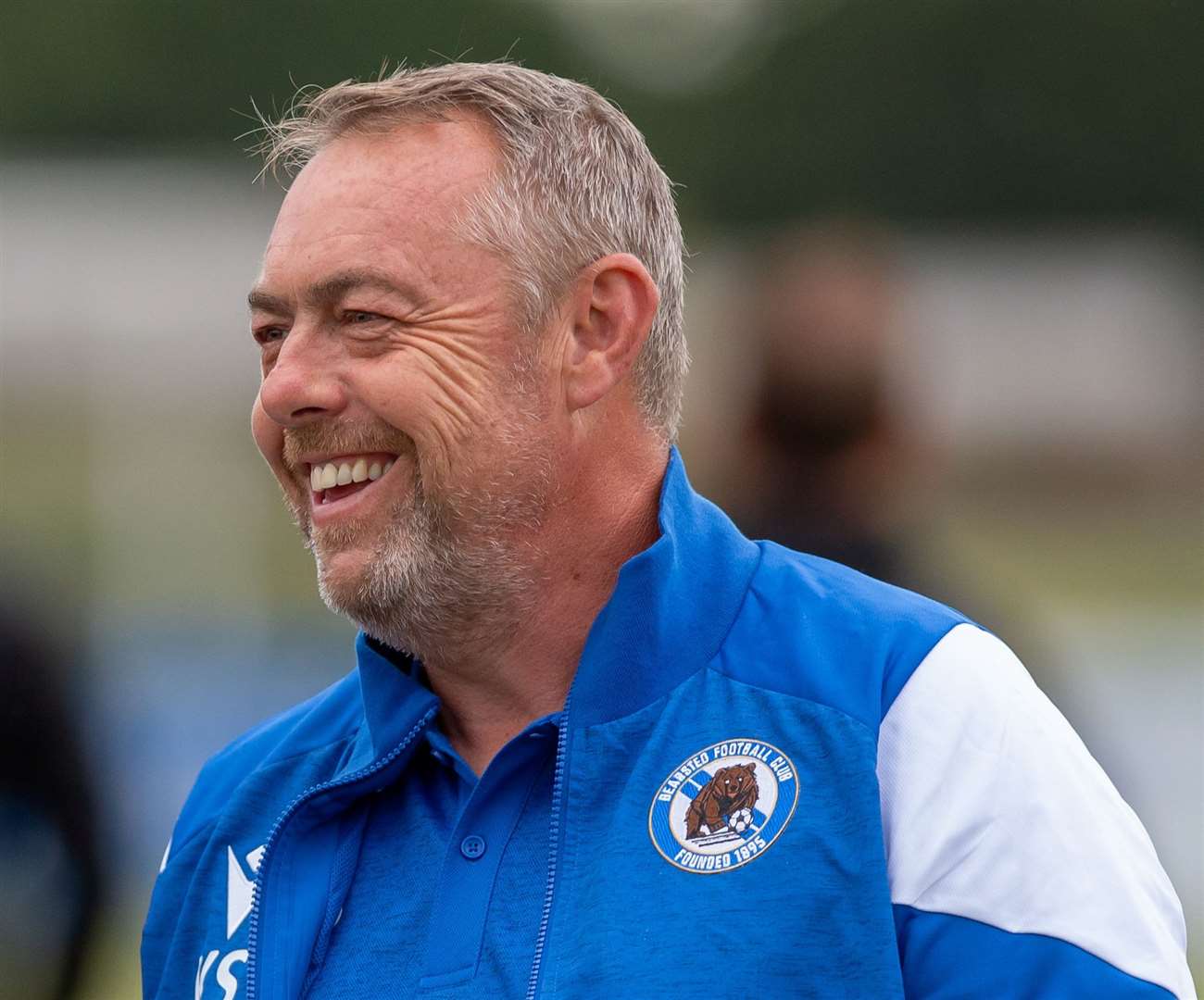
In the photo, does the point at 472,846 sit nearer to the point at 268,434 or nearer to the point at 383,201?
the point at 268,434

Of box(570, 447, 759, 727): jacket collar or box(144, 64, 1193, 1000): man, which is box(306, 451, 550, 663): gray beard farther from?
box(570, 447, 759, 727): jacket collar

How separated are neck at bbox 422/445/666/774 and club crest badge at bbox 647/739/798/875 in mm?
322

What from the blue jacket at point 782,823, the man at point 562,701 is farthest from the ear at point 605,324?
the blue jacket at point 782,823

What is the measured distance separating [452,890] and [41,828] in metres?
2.83

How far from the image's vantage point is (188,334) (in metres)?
17.8

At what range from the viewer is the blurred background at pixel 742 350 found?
4.04m

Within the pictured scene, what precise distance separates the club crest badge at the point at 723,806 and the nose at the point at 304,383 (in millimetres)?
650

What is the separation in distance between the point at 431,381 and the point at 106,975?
4185 millimetres

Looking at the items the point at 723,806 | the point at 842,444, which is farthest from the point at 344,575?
the point at 842,444

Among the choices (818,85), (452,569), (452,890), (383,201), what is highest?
(818,85)

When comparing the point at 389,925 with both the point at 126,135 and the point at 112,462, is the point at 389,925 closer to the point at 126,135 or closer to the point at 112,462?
the point at 112,462

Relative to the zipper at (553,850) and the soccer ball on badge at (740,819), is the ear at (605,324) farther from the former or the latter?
the soccer ball on badge at (740,819)

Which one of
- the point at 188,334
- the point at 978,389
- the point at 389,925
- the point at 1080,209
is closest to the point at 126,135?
the point at 188,334

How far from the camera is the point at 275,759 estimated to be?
220cm
